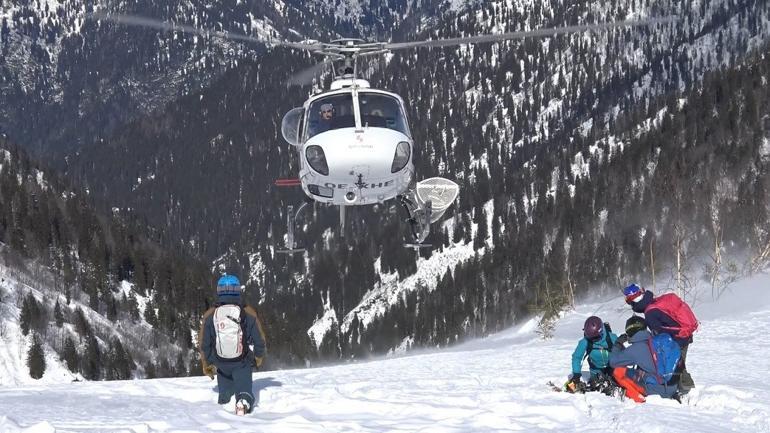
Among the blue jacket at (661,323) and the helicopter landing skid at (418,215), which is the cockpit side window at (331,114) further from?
the blue jacket at (661,323)

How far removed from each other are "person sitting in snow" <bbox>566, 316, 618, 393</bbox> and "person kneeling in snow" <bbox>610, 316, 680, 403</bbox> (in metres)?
0.18

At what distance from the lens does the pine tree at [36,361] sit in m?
67.5

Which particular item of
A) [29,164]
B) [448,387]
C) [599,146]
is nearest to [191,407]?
[448,387]

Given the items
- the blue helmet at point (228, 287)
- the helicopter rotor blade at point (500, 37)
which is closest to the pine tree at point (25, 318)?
the helicopter rotor blade at point (500, 37)

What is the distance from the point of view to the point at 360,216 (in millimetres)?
180250

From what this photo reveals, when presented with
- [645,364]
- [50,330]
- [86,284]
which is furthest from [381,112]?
[86,284]

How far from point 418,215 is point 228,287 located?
7.88 meters

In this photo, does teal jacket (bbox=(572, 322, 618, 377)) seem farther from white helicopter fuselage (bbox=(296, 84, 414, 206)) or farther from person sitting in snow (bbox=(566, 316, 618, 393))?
white helicopter fuselage (bbox=(296, 84, 414, 206))

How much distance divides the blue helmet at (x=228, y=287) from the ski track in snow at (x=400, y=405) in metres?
1.41

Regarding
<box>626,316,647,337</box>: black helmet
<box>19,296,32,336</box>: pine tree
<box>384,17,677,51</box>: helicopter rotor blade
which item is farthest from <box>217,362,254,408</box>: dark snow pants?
<box>19,296,32,336</box>: pine tree

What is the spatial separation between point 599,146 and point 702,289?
102173 millimetres

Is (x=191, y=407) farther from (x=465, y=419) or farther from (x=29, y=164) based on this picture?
(x=29, y=164)

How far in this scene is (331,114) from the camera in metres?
15.2

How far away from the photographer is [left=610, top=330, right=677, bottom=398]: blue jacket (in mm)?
10992
